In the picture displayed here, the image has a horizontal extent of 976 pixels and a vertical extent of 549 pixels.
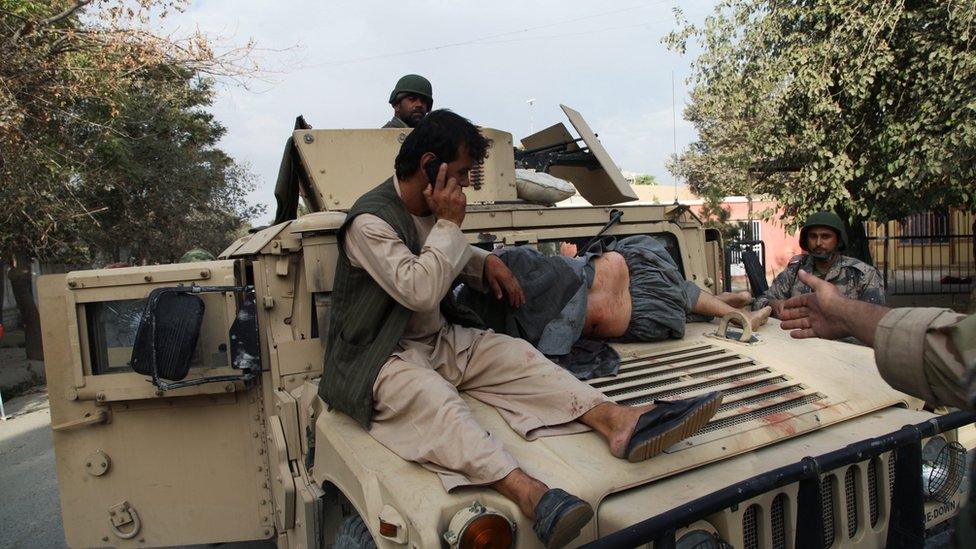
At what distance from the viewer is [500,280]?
3004mm

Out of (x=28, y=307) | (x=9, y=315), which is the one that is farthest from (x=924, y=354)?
(x=9, y=315)

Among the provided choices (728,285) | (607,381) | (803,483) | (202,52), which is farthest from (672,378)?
(202,52)

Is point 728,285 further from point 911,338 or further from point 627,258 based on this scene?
point 911,338

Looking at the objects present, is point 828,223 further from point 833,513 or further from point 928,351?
point 928,351

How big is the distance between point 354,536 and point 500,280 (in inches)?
44.4

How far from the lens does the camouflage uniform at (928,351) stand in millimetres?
1392

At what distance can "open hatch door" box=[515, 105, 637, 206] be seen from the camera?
4871 millimetres

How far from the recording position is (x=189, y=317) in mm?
2963

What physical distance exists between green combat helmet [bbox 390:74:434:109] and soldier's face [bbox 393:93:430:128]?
0.03 meters

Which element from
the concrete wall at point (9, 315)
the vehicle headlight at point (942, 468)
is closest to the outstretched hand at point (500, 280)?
the vehicle headlight at point (942, 468)

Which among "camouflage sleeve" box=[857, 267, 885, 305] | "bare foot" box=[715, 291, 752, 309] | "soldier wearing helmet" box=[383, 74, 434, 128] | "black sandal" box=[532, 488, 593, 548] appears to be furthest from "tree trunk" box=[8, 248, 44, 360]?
"black sandal" box=[532, 488, 593, 548]

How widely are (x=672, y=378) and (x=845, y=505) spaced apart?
0.76m

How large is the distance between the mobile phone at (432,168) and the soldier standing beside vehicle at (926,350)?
4.47 ft

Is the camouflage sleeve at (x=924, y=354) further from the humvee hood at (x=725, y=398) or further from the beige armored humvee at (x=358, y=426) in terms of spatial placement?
the humvee hood at (x=725, y=398)
